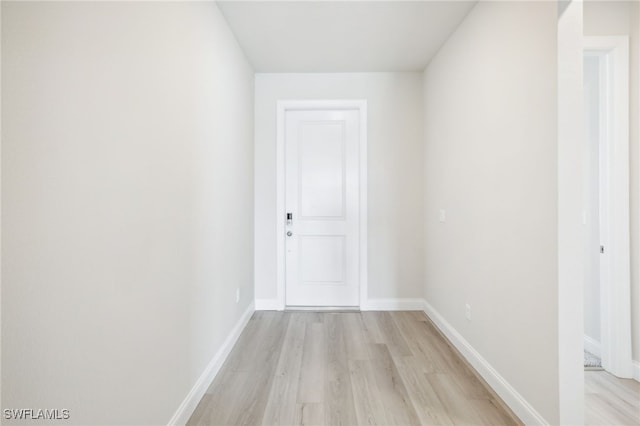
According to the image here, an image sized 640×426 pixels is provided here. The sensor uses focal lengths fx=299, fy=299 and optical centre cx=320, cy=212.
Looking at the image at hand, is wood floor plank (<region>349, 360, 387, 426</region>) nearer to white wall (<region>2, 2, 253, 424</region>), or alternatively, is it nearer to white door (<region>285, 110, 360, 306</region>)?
white wall (<region>2, 2, 253, 424</region>)

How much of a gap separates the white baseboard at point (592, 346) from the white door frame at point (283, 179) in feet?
6.21

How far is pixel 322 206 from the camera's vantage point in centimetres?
342

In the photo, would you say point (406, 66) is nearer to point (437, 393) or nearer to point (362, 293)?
point (362, 293)

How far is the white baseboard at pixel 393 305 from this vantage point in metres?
3.35

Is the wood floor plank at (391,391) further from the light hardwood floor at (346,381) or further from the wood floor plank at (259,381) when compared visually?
the wood floor plank at (259,381)

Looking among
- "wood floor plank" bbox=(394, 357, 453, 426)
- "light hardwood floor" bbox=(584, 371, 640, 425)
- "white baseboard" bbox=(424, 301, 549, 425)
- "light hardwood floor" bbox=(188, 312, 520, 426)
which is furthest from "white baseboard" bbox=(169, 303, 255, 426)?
"light hardwood floor" bbox=(584, 371, 640, 425)

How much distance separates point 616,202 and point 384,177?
1887 millimetres

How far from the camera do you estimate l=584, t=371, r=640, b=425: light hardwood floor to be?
5.39ft

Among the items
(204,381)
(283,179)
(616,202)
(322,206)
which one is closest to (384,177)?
(322,206)

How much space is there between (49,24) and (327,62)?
2596mm

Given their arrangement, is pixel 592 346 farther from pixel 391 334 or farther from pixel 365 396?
pixel 365 396

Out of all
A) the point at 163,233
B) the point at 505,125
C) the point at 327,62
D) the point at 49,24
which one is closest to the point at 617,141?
the point at 505,125

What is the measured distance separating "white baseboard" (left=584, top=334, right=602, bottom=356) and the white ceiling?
8.98 ft

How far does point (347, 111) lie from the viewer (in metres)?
3.40
